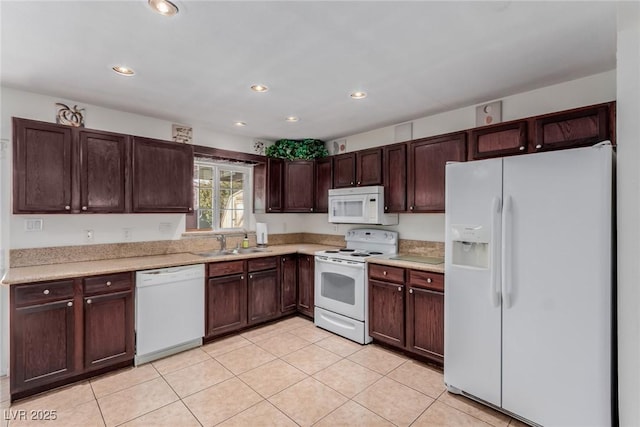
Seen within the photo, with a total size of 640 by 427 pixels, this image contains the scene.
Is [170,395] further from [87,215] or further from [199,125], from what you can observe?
[199,125]

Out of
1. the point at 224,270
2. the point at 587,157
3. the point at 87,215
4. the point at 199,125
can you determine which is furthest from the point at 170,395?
the point at 587,157

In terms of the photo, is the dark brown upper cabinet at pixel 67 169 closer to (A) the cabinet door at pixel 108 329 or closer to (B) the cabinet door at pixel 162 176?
(B) the cabinet door at pixel 162 176

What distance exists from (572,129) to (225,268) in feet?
11.0

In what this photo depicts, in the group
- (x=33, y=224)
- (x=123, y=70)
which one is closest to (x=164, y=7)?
(x=123, y=70)

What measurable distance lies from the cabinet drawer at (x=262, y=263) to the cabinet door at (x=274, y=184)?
0.78 m

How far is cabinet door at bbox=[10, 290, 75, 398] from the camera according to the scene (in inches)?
91.4

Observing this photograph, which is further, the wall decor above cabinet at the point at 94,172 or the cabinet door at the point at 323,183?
the cabinet door at the point at 323,183

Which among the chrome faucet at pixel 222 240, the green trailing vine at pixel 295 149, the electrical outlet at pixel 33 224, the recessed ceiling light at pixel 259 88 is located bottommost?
the chrome faucet at pixel 222 240

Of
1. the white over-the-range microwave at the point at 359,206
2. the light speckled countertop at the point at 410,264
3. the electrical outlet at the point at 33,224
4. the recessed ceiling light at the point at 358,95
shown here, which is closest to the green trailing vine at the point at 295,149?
the white over-the-range microwave at the point at 359,206

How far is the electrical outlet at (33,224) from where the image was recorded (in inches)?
110

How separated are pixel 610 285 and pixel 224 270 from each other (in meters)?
3.19

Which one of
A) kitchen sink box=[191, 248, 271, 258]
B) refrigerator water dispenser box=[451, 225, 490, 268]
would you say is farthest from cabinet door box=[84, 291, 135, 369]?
refrigerator water dispenser box=[451, 225, 490, 268]

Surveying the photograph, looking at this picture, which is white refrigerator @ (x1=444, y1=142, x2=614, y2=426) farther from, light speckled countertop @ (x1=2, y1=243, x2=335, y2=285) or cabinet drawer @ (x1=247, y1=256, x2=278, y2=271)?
light speckled countertop @ (x1=2, y1=243, x2=335, y2=285)

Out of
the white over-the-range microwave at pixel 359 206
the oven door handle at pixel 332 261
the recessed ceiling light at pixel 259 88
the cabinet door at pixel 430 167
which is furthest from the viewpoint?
the white over-the-range microwave at pixel 359 206
